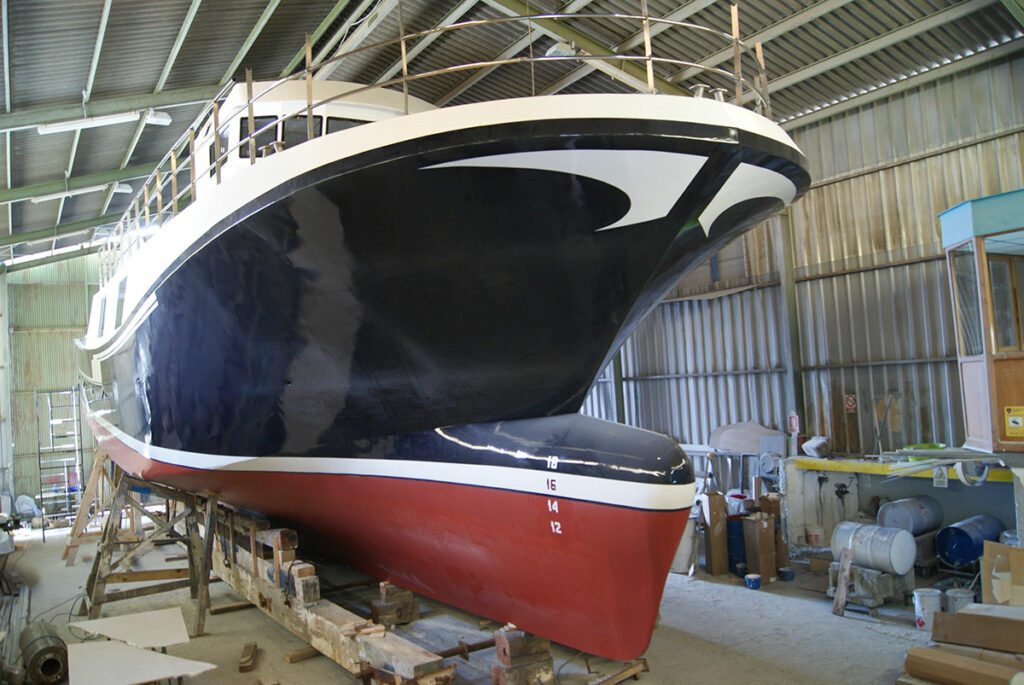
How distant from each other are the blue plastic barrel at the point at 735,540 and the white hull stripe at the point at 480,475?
4036 millimetres

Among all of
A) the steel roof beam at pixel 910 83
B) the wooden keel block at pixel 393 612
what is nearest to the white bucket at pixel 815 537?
the wooden keel block at pixel 393 612

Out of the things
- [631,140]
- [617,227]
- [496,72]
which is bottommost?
[617,227]

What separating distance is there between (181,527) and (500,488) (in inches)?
362

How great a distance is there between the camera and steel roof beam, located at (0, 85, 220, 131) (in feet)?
29.6

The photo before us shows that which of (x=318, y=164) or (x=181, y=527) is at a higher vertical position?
(x=318, y=164)

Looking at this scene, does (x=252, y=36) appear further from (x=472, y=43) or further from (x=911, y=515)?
(x=911, y=515)

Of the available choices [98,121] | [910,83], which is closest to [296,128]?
[98,121]

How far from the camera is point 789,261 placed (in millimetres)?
10922

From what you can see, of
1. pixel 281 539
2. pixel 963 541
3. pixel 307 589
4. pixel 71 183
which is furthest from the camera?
pixel 71 183

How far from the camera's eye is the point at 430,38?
30.9ft

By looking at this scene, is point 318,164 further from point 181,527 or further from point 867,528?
point 181,527

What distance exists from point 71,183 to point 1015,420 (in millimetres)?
13956

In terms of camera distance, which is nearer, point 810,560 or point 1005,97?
point 810,560

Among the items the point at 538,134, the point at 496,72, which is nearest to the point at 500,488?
the point at 538,134
